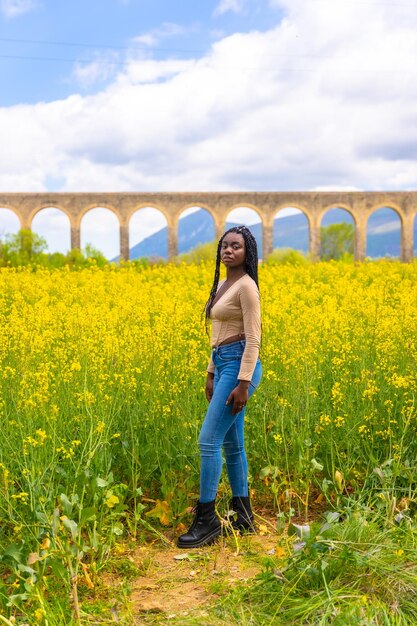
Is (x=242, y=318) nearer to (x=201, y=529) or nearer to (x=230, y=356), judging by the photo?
(x=230, y=356)

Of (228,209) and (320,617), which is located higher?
(228,209)

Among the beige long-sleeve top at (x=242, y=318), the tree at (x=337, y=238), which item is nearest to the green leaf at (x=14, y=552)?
the beige long-sleeve top at (x=242, y=318)

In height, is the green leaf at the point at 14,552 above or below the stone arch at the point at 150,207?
below

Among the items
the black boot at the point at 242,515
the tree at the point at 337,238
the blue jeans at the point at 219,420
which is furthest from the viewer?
the tree at the point at 337,238

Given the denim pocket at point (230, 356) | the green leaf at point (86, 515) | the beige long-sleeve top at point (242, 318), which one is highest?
the beige long-sleeve top at point (242, 318)

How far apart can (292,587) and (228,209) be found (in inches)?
1383

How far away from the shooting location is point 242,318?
3875 mm

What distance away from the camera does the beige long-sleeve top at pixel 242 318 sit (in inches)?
146

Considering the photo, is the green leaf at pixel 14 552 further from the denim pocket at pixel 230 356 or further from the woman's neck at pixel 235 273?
the woman's neck at pixel 235 273

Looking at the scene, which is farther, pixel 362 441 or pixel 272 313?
pixel 272 313

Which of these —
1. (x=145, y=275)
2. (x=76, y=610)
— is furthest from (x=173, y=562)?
(x=145, y=275)

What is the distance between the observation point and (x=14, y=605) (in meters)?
3.32

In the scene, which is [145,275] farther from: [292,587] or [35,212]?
[35,212]

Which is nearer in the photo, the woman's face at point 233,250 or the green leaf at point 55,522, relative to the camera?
the green leaf at point 55,522
